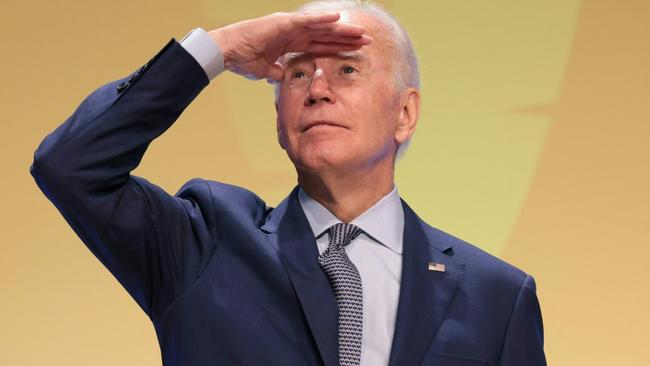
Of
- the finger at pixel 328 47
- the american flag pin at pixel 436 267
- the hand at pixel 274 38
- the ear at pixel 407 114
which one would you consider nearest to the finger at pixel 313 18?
the hand at pixel 274 38

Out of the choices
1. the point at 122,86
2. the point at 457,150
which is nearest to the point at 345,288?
the point at 122,86

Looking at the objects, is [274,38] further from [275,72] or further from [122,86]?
[122,86]

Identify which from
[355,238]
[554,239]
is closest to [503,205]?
[554,239]

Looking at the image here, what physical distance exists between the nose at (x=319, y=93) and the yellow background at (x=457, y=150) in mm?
901

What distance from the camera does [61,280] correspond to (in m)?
3.24

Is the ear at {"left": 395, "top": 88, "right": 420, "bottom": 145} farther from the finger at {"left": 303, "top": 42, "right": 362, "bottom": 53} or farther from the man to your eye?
the finger at {"left": 303, "top": 42, "right": 362, "bottom": 53}

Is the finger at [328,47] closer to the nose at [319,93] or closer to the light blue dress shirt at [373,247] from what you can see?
the nose at [319,93]

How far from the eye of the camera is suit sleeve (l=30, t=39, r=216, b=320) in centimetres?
217

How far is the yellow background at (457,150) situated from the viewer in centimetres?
324

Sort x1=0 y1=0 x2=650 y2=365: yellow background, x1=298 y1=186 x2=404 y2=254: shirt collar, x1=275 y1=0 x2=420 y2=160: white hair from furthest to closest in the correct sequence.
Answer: x1=0 y1=0 x2=650 y2=365: yellow background, x1=275 y1=0 x2=420 y2=160: white hair, x1=298 y1=186 x2=404 y2=254: shirt collar

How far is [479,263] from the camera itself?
2.57 meters

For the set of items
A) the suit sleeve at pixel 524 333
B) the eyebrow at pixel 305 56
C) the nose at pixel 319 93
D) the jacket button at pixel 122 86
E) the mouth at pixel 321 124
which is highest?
the eyebrow at pixel 305 56

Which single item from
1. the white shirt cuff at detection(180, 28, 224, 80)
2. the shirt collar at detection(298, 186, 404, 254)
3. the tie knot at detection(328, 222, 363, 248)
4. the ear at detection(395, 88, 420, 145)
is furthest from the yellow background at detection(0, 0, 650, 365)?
the white shirt cuff at detection(180, 28, 224, 80)

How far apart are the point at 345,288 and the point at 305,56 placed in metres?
0.56
